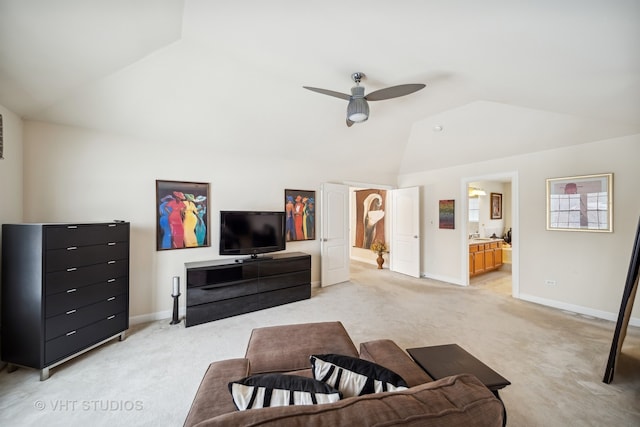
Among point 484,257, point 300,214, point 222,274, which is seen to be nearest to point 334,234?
point 300,214

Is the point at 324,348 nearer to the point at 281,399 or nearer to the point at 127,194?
the point at 281,399

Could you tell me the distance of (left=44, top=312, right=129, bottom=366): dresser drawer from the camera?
2.17 m

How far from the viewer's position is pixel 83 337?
2.39 meters

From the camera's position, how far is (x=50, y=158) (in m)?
2.76

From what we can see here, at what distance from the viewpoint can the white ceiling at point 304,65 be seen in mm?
1545

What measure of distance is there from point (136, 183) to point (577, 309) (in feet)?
21.2

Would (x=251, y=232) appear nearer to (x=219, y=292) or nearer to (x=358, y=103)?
(x=219, y=292)

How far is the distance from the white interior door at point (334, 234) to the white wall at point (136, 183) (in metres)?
1.21

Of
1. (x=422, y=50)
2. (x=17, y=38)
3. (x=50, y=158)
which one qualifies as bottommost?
(x=50, y=158)

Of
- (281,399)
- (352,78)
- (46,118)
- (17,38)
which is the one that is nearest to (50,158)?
(46,118)

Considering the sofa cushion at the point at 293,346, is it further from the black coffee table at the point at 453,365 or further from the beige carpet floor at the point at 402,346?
the beige carpet floor at the point at 402,346

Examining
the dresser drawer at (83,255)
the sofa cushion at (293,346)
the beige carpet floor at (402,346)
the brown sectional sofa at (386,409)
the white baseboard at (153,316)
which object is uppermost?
the dresser drawer at (83,255)

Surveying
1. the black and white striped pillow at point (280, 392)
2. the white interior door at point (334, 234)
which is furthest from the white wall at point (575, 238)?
the black and white striped pillow at point (280, 392)

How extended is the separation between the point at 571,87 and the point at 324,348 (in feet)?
10.0
